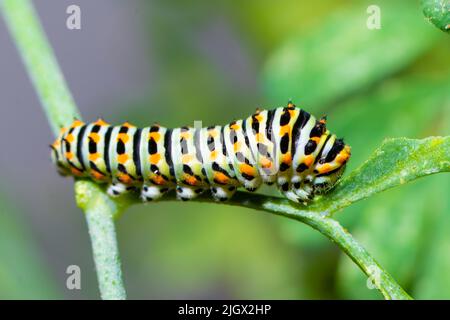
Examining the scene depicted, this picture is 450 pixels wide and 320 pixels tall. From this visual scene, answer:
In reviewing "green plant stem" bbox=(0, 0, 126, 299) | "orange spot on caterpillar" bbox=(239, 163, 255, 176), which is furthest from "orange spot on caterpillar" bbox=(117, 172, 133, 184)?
"orange spot on caterpillar" bbox=(239, 163, 255, 176)

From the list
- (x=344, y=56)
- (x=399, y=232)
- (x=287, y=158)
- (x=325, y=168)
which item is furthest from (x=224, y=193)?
(x=344, y=56)

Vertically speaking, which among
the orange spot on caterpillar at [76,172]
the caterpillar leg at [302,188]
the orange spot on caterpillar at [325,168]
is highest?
the orange spot on caterpillar at [76,172]

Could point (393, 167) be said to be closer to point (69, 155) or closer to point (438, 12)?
point (438, 12)

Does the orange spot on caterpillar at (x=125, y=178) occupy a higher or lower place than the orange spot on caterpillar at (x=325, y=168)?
higher

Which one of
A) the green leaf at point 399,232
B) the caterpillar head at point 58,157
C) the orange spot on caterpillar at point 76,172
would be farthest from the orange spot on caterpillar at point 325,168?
the caterpillar head at point 58,157

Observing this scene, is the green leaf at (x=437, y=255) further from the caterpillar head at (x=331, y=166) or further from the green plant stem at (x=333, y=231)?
the green plant stem at (x=333, y=231)

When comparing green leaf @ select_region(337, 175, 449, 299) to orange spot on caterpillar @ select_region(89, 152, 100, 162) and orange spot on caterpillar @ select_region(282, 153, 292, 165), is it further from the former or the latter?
orange spot on caterpillar @ select_region(89, 152, 100, 162)

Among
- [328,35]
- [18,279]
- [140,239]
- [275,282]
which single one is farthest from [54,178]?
[328,35]
